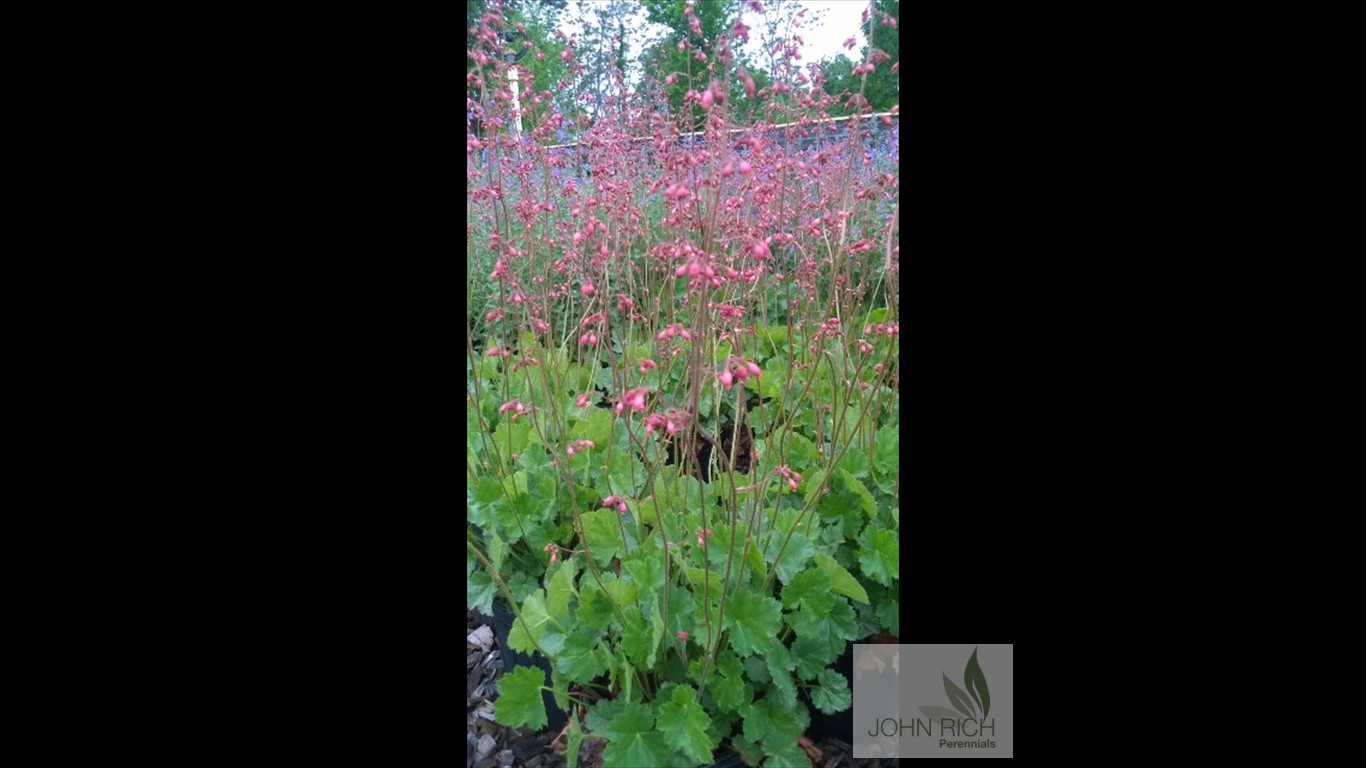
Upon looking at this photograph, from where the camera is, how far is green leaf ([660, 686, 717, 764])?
1291 mm

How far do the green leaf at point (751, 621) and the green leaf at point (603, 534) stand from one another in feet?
0.96

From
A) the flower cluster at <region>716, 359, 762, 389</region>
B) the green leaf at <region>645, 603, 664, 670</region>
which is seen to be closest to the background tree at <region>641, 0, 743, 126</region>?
the flower cluster at <region>716, 359, 762, 389</region>

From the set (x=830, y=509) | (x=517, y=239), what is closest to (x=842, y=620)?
(x=830, y=509)

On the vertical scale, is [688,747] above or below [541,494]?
below

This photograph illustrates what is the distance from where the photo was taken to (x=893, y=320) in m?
1.57

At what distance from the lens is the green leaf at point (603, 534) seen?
5.23 feet

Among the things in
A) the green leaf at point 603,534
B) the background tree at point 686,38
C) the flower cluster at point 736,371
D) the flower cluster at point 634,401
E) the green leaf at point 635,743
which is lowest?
the green leaf at point 635,743

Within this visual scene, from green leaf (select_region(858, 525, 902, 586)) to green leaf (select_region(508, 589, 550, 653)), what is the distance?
1.98ft

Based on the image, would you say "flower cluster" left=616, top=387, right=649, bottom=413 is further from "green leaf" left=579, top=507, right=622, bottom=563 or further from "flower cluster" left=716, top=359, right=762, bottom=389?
"green leaf" left=579, top=507, right=622, bottom=563
